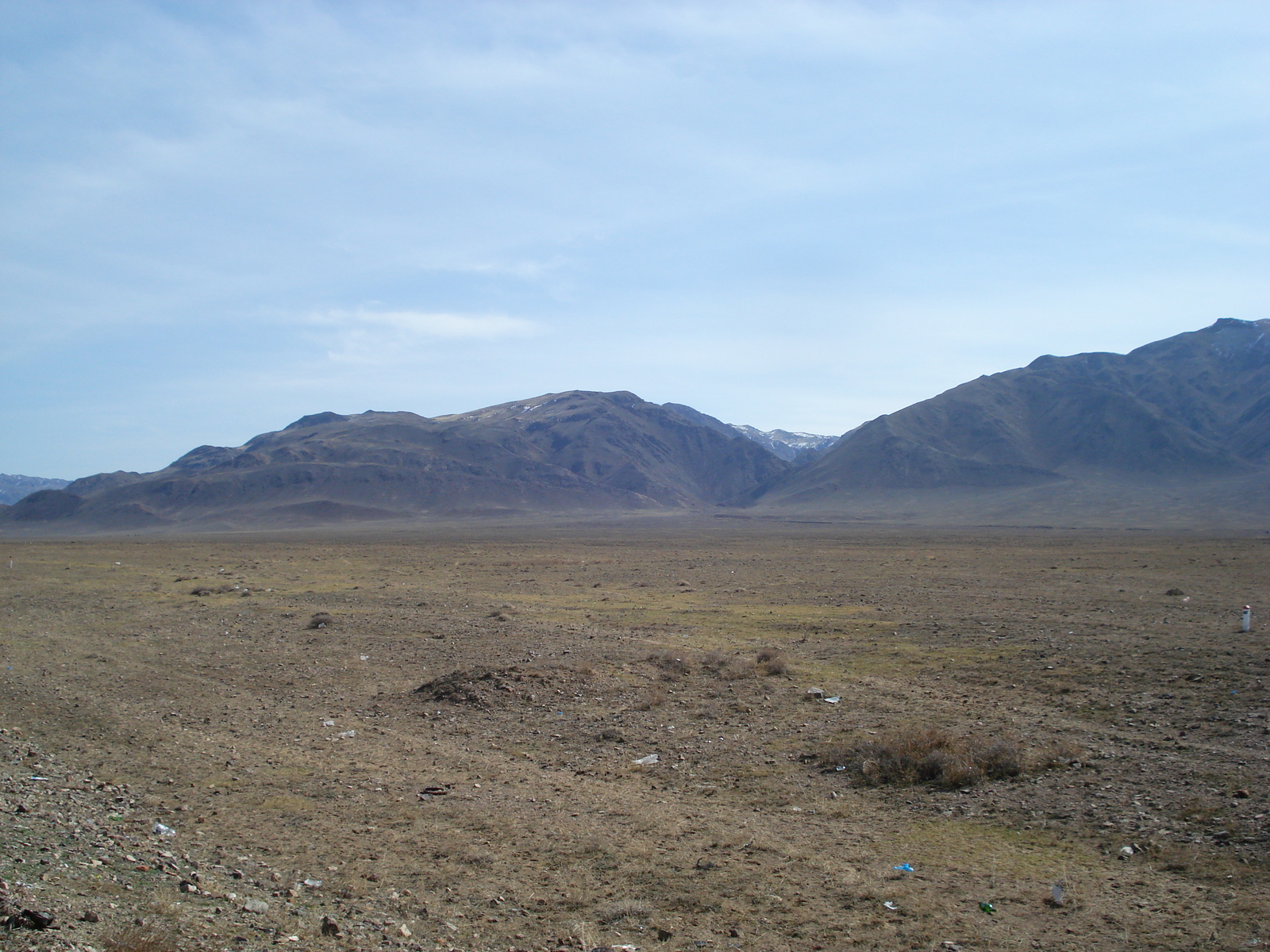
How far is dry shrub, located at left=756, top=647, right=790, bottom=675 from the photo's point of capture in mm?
17516

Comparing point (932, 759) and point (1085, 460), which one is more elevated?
point (1085, 460)

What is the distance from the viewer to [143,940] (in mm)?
5918

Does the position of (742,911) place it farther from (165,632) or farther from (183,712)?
(165,632)

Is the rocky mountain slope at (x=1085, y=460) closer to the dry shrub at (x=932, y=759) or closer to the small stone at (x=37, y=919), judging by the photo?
the dry shrub at (x=932, y=759)

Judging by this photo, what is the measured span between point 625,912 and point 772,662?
1082 cm

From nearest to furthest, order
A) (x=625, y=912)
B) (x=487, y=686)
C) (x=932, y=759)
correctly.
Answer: (x=625, y=912), (x=932, y=759), (x=487, y=686)

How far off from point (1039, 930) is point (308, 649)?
18.5 meters

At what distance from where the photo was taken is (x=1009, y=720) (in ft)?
43.7

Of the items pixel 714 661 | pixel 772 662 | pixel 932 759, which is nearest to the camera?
pixel 932 759

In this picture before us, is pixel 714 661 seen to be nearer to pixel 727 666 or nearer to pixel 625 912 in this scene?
pixel 727 666

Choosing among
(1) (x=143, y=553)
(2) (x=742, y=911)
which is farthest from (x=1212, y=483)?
(2) (x=742, y=911)

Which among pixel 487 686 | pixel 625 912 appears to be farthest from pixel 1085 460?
pixel 625 912

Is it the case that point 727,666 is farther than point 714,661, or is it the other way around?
point 714,661

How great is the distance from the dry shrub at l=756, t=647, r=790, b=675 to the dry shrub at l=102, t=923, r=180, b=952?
1305cm
